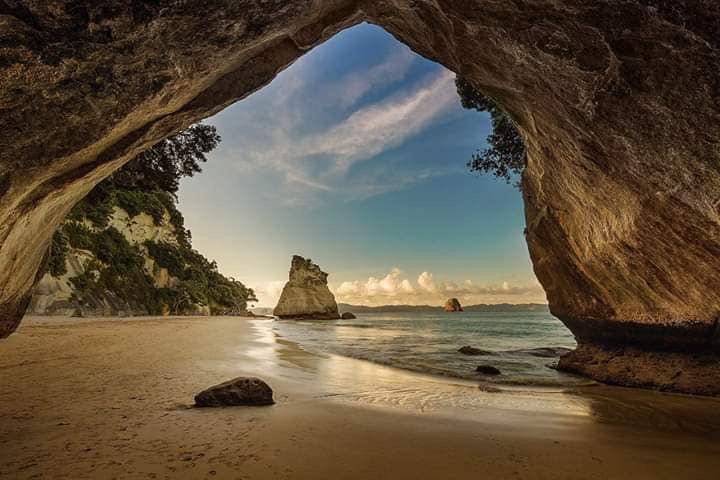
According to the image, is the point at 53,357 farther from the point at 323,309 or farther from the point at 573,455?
the point at 323,309

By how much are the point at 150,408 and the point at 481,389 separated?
5.18 m

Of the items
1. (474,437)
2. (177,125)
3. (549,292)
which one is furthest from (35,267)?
(549,292)

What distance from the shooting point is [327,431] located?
10.7ft

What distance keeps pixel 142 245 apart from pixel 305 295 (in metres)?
28.2

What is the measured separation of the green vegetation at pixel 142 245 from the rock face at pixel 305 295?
33.3 ft

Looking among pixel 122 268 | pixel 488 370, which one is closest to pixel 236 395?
pixel 488 370

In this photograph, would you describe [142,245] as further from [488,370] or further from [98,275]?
[488,370]

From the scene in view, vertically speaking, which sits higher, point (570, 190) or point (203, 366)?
point (570, 190)

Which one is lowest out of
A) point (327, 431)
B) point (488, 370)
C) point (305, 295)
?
point (488, 370)

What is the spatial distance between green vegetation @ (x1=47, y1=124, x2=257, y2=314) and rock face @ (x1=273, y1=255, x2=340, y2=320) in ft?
33.3

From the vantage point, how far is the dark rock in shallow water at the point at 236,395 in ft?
12.6

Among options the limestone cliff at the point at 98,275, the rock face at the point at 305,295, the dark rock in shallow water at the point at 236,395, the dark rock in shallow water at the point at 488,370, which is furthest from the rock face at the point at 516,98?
the rock face at the point at 305,295

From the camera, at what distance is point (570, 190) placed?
22.3 ft

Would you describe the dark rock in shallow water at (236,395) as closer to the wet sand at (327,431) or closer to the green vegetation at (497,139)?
the wet sand at (327,431)
